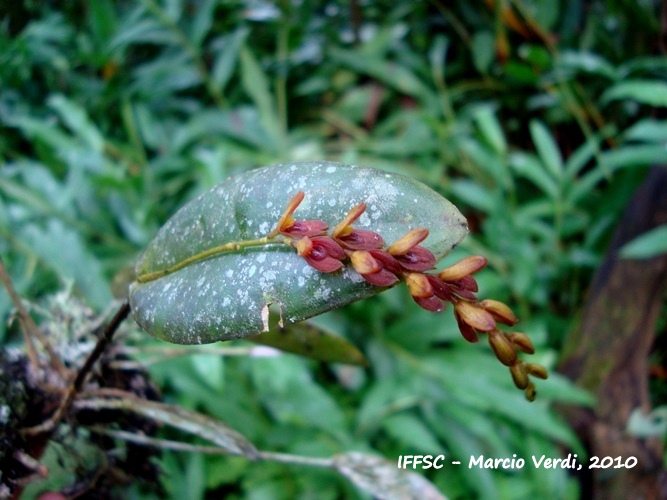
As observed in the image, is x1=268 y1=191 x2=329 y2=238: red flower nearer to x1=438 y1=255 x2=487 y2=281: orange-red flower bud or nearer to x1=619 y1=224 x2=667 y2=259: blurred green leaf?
x1=438 y1=255 x2=487 y2=281: orange-red flower bud

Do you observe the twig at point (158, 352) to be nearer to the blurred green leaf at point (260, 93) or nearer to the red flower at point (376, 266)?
the red flower at point (376, 266)

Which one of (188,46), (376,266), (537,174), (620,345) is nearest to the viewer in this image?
(376,266)

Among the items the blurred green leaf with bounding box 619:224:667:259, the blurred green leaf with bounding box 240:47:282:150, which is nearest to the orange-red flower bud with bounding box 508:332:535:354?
the blurred green leaf with bounding box 619:224:667:259

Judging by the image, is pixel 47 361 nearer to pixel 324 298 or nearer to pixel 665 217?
pixel 324 298

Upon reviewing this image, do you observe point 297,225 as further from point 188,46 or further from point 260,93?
point 188,46

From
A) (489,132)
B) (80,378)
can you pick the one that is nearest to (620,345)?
(489,132)
